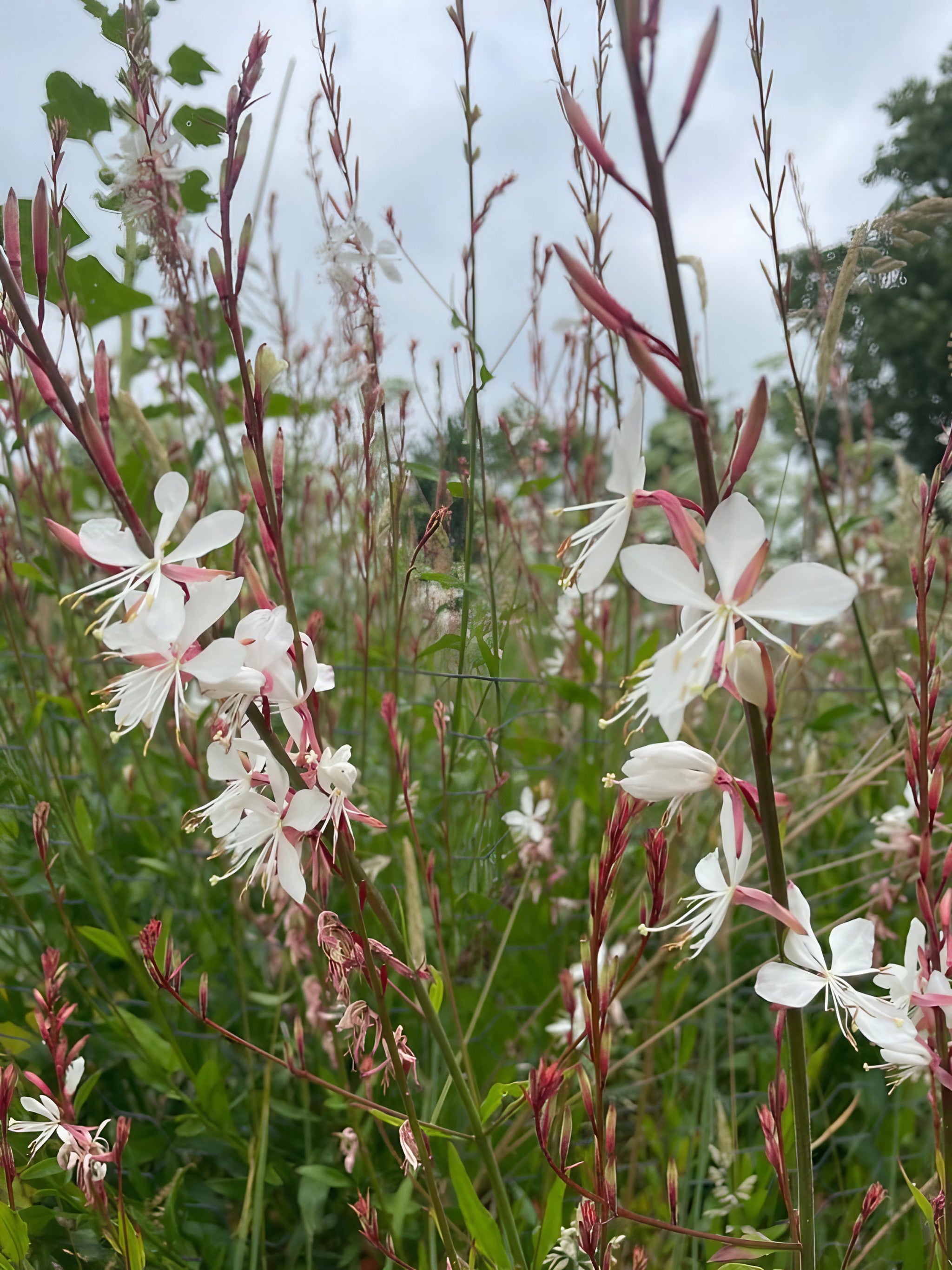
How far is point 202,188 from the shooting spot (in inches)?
40.3

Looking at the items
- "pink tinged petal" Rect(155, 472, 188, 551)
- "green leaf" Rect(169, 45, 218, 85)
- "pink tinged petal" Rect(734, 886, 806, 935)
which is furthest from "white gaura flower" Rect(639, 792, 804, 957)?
"green leaf" Rect(169, 45, 218, 85)

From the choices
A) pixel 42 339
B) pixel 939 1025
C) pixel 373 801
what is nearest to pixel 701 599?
pixel 939 1025

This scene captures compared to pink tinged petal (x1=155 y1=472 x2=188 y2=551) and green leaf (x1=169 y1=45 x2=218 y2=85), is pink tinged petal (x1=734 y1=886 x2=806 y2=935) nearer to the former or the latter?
pink tinged petal (x1=155 y1=472 x2=188 y2=551)

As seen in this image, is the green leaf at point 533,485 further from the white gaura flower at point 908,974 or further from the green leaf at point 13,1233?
the green leaf at point 13,1233

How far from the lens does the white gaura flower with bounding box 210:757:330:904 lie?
1.63 feet

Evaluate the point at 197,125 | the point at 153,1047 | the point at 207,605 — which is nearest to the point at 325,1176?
the point at 153,1047

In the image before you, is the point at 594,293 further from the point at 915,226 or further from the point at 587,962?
the point at 915,226

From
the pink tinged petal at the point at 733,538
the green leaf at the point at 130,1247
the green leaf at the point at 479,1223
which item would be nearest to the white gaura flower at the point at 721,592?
the pink tinged petal at the point at 733,538

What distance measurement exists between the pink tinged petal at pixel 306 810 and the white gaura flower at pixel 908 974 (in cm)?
35

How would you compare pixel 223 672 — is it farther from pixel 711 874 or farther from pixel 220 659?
pixel 711 874

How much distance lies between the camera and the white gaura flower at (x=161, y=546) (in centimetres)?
48

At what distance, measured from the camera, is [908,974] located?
0.53 m

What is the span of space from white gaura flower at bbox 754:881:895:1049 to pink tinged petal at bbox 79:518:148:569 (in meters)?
0.42

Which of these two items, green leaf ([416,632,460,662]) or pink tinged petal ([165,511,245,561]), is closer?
pink tinged petal ([165,511,245,561])
